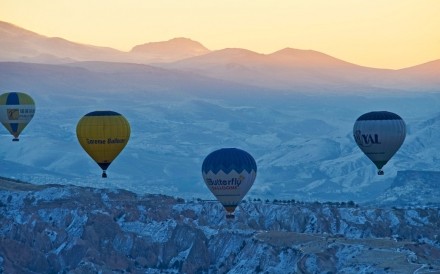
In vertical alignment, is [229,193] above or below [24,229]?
above

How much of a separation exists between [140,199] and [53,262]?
21572mm

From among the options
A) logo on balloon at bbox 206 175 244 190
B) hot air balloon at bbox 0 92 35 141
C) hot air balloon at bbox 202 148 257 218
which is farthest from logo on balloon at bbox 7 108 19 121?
logo on balloon at bbox 206 175 244 190

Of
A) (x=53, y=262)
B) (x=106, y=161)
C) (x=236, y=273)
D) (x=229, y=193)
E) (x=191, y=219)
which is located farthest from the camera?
(x=191, y=219)

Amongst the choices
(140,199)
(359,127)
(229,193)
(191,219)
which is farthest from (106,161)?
(140,199)

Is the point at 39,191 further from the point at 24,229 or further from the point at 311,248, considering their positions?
the point at 311,248

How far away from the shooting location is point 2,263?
123688 millimetres

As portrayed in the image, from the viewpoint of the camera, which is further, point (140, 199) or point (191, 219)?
point (140, 199)

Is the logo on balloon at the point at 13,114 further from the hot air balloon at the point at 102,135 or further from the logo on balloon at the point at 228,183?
the logo on balloon at the point at 228,183

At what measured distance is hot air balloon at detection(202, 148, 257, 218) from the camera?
102938 mm

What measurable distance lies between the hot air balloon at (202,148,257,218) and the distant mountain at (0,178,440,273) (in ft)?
30.0

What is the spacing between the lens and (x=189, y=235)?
13150 cm

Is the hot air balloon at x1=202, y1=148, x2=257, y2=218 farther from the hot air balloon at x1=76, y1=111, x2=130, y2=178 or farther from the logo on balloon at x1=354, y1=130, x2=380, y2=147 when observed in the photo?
the logo on balloon at x1=354, y1=130, x2=380, y2=147

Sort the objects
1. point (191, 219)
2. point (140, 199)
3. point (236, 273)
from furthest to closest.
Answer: point (140, 199)
point (191, 219)
point (236, 273)

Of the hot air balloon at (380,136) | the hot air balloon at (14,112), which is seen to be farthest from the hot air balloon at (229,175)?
the hot air balloon at (14,112)
